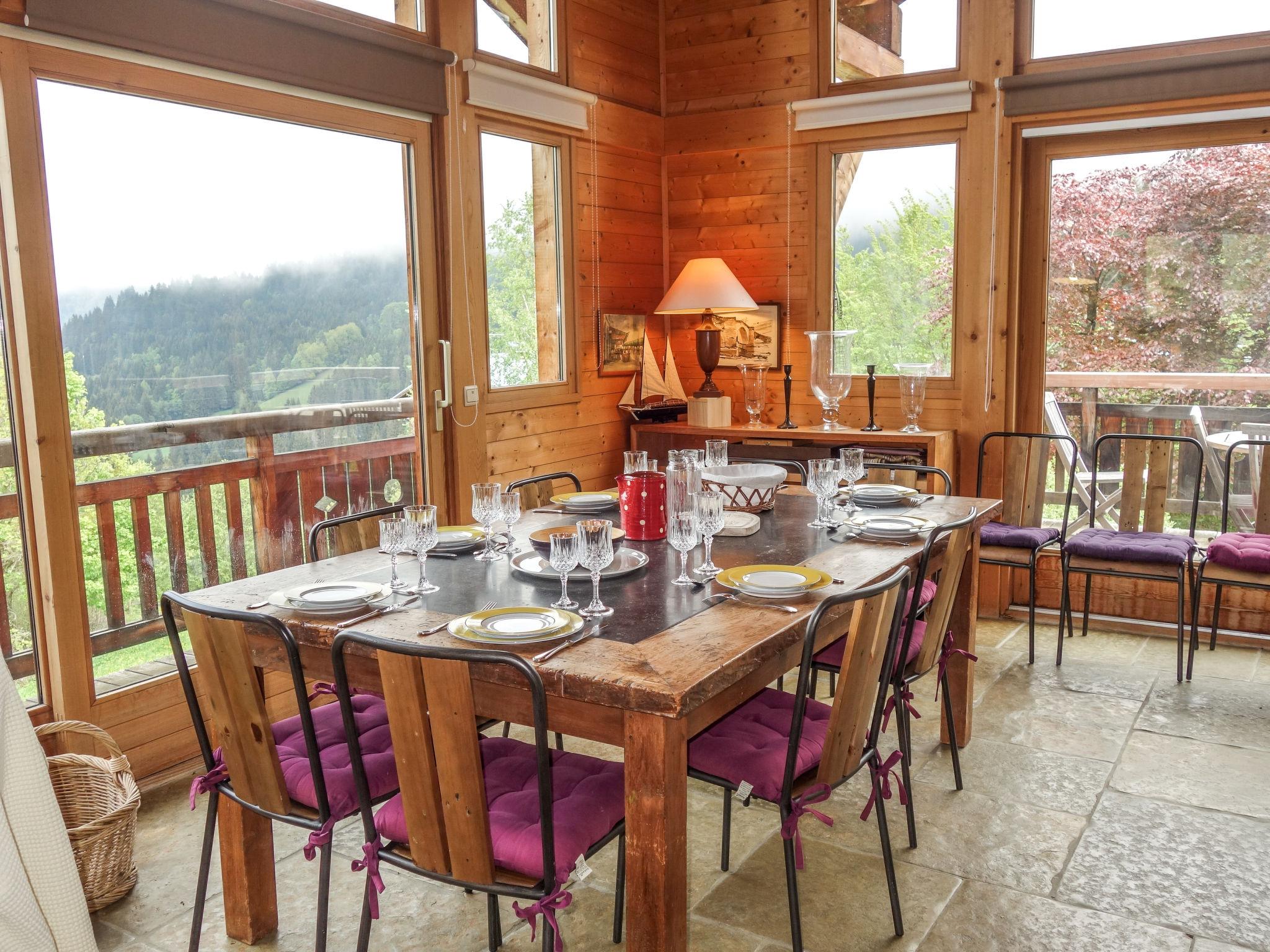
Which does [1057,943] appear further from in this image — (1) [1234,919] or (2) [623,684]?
(2) [623,684]

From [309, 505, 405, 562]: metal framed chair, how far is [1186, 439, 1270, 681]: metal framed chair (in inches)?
111

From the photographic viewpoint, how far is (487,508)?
257 cm

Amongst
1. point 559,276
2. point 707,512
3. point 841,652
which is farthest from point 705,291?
point 707,512

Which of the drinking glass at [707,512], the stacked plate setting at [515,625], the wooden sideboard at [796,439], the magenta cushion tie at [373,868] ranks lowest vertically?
the magenta cushion tie at [373,868]

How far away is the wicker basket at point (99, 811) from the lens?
2.39 m

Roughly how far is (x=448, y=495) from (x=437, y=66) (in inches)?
62.5

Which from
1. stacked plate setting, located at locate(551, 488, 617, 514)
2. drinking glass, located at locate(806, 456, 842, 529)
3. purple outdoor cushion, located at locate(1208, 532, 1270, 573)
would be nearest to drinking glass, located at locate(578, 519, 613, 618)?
drinking glass, located at locate(806, 456, 842, 529)

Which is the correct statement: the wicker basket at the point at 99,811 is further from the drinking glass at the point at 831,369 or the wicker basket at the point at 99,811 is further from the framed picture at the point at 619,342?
the drinking glass at the point at 831,369

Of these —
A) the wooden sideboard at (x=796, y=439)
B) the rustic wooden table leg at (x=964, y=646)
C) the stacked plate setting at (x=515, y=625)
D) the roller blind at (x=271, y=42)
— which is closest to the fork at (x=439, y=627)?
the stacked plate setting at (x=515, y=625)

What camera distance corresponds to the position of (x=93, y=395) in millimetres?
2918

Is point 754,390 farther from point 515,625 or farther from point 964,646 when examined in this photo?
point 515,625

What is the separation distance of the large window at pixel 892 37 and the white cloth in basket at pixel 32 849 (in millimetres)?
4367

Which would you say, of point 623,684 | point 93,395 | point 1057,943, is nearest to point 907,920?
point 1057,943

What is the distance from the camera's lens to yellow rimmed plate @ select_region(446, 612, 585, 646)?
1879 mm
